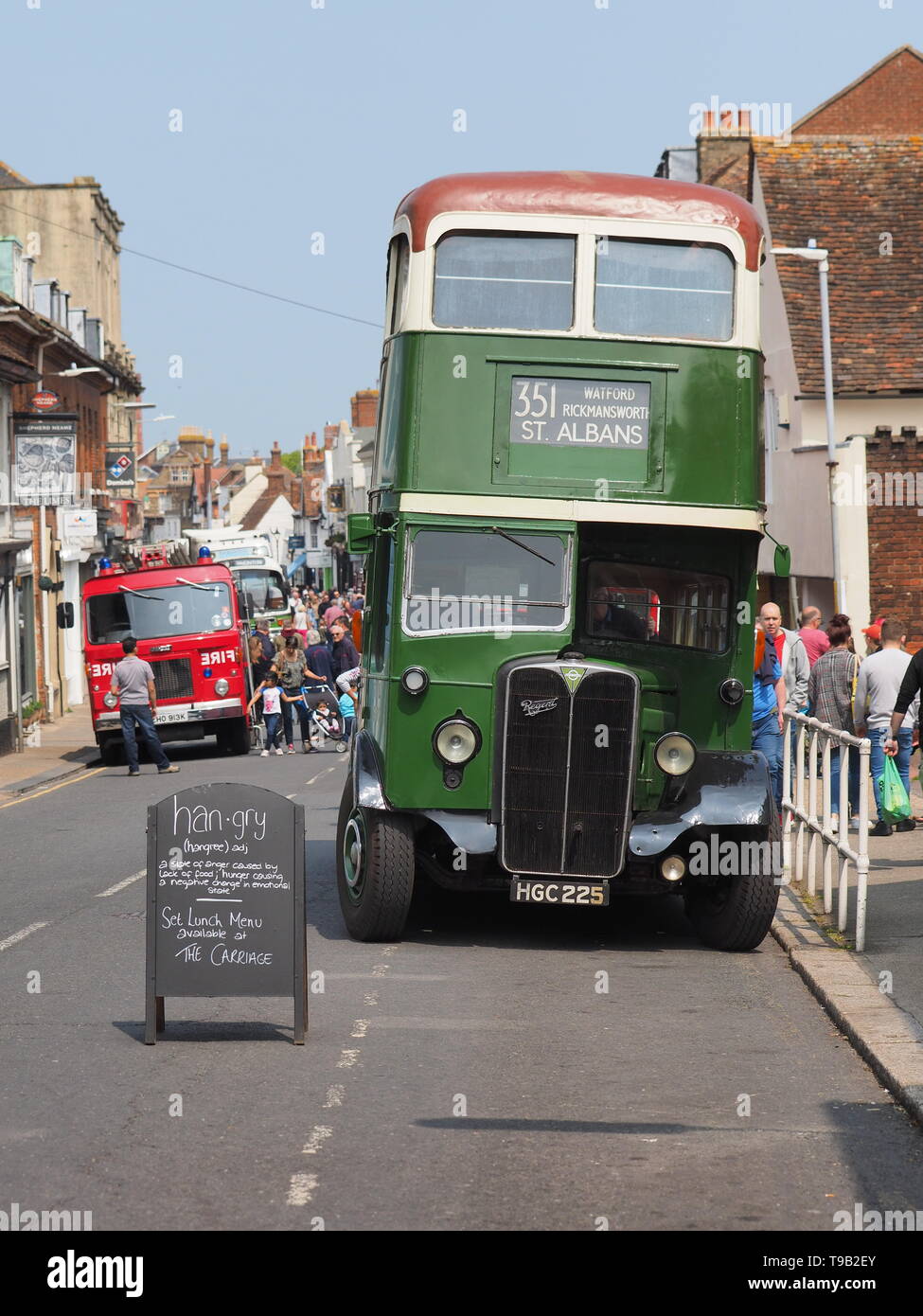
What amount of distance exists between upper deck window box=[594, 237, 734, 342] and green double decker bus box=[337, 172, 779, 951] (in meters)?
0.01

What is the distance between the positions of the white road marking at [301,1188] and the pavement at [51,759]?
17.4m

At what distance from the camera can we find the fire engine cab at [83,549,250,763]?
95.2 feet

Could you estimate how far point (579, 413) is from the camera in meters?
11.2

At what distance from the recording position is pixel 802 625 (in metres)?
20.2

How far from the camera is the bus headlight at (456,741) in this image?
11125mm

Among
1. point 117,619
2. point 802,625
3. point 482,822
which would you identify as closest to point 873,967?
point 482,822

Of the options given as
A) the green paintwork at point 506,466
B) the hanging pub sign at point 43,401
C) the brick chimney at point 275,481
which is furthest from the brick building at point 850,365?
the brick chimney at point 275,481

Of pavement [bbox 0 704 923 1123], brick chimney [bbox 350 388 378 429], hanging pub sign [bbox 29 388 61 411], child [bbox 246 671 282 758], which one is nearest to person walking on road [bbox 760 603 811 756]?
pavement [bbox 0 704 923 1123]

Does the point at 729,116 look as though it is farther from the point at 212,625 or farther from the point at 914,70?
the point at 212,625

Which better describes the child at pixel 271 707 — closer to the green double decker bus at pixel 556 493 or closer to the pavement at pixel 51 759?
the pavement at pixel 51 759

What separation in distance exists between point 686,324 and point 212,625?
61.9ft

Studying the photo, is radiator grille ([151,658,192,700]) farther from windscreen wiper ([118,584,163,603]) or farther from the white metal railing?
the white metal railing

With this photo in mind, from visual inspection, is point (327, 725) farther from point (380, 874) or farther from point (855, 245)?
point (380, 874)
